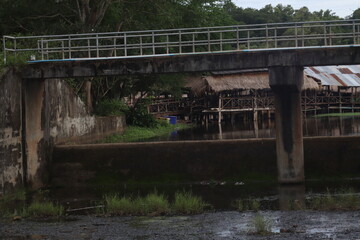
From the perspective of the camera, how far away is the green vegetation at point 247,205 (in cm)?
1903

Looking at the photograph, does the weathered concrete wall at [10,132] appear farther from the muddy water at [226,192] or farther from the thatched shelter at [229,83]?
the thatched shelter at [229,83]

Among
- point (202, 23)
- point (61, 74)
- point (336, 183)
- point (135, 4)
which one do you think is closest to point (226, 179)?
point (336, 183)

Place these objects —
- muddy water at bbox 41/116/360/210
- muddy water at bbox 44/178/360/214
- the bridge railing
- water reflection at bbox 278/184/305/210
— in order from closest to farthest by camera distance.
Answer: water reflection at bbox 278/184/305/210 → muddy water at bbox 44/178/360/214 → muddy water at bbox 41/116/360/210 → the bridge railing

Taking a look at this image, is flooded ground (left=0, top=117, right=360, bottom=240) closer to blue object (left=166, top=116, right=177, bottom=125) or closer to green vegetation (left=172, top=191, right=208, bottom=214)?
green vegetation (left=172, top=191, right=208, bottom=214)

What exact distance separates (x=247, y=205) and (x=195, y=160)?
6674 millimetres

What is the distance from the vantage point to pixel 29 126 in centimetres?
2559

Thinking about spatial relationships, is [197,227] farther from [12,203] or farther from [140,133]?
[140,133]

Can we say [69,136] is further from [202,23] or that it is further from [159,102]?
[159,102]

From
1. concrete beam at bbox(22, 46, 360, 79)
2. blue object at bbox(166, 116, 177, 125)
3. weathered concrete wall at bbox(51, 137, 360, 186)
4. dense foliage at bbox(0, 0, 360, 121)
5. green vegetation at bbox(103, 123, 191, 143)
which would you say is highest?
dense foliage at bbox(0, 0, 360, 121)

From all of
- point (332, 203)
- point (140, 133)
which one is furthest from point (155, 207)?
point (140, 133)

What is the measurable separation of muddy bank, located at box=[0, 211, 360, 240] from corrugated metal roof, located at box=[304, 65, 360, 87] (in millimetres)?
49348

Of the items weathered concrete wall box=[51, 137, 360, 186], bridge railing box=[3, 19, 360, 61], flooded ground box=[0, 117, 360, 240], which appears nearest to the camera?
flooded ground box=[0, 117, 360, 240]

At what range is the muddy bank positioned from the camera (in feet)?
49.6

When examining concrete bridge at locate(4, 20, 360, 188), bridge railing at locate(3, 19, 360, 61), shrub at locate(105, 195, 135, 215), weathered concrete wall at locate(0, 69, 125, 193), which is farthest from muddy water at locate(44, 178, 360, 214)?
bridge railing at locate(3, 19, 360, 61)
